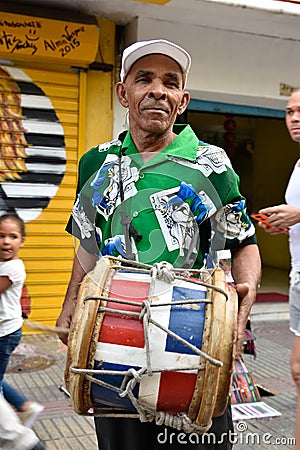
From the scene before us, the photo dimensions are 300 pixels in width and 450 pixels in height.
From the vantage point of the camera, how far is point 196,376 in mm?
1580

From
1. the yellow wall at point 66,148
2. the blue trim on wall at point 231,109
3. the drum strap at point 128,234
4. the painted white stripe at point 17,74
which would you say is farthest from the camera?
the blue trim on wall at point 231,109

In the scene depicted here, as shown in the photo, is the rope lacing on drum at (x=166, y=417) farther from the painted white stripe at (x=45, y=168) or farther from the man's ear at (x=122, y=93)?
the painted white stripe at (x=45, y=168)

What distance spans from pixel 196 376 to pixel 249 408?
260 centimetres

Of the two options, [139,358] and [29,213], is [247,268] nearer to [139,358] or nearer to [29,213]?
[139,358]

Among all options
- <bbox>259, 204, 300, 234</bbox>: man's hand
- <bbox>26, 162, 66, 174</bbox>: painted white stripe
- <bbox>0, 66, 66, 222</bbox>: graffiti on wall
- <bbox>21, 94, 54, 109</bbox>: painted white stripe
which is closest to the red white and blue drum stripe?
<bbox>259, 204, 300, 234</bbox>: man's hand

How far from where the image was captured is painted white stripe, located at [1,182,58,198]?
19.0 feet

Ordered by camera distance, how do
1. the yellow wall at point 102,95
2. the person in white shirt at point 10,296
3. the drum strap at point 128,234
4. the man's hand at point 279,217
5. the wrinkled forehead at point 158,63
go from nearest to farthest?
the drum strap at point 128,234
the wrinkled forehead at point 158,63
the man's hand at point 279,217
the person in white shirt at point 10,296
the yellow wall at point 102,95

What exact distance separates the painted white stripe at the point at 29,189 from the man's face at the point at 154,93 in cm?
398

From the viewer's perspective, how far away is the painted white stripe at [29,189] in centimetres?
578

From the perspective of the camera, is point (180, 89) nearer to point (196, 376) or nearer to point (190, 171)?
point (190, 171)

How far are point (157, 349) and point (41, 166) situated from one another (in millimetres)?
4594

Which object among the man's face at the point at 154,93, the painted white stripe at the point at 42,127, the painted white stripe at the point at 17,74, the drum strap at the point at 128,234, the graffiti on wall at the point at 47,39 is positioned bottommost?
the drum strap at the point at 128,234

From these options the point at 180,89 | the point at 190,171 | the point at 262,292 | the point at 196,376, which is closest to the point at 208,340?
the point at 196,376

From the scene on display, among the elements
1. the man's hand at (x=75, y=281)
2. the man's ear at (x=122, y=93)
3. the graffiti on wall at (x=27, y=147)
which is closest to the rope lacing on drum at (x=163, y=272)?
the man's hand at (x=75, y=281)
